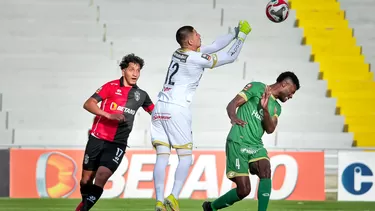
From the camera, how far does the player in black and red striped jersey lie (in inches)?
410

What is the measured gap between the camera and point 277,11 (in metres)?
11.5

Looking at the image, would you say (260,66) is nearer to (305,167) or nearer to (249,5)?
(249,5)

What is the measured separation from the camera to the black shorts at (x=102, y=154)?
34.2ft

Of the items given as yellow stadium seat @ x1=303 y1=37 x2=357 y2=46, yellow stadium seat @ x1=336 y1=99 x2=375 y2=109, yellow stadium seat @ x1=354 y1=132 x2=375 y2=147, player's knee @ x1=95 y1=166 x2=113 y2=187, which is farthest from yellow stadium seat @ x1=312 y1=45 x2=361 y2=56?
player's knee @ x1=95 y1=166 x2=113 y2=187

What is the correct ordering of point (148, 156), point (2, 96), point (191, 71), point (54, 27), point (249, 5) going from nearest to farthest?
point (191, 71), point (148, 156), point (2, 96), point (54, 27), point (249, 5)

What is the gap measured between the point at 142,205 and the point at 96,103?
440cm

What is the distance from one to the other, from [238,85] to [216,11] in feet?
8.37

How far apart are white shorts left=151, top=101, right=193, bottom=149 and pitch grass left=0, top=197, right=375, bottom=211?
10.9ft

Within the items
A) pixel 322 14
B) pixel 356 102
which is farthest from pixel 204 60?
pixel 322 14

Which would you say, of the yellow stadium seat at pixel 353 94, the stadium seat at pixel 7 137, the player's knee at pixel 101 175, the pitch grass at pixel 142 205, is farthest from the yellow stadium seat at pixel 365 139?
the player's knee at pixel 101 175

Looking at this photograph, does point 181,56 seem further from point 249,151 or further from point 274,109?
point 249,151

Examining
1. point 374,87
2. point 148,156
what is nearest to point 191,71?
point 148,156

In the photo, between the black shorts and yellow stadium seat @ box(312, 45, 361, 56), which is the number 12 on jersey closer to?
the black shorts

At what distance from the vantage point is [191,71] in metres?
10.2
